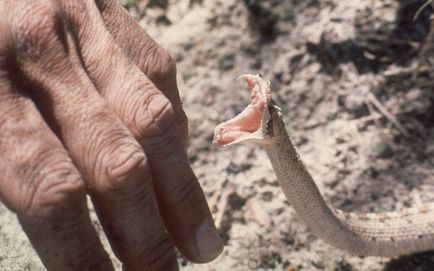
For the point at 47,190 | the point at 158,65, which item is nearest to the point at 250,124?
the point at 158,65

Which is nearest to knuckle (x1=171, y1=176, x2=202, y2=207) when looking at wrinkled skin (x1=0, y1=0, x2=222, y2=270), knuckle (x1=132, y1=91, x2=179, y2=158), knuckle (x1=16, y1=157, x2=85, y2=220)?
wrinkled skin (x1=0, y1=0, x2=222, y2=270)

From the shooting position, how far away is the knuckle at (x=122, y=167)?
145 centimetres

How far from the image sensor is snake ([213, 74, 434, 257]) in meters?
2.07

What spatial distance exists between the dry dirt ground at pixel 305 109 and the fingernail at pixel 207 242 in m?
0.85

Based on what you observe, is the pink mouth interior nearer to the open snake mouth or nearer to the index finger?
the open snake mouth

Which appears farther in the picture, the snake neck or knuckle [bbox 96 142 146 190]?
the snake neck

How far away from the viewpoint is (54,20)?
160 cm

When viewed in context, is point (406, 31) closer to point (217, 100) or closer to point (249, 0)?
point (249, 0)

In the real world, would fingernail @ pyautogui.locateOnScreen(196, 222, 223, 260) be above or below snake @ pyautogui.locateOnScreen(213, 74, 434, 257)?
above

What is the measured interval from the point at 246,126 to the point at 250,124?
19 millimetres

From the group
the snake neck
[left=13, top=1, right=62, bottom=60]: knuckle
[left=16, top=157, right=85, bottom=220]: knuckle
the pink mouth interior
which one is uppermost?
[left=13, top=1, right=62, bottom=60]: knuckle

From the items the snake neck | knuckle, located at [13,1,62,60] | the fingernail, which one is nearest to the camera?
knuckle, located at [13,1,62,60]

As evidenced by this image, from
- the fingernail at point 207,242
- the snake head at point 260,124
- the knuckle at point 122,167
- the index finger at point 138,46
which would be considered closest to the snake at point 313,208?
the snake head at point 260,124

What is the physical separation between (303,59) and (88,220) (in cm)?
219
